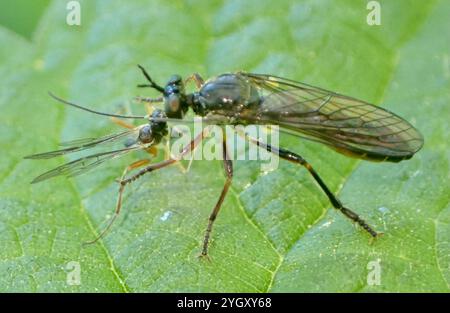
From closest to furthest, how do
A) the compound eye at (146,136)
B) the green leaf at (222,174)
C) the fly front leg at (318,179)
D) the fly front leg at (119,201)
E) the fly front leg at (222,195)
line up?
the green leaf at (222,174)
the fly front leg at (222,195)
the fly front leg at (318,179)
the fly front leg at (119,201)
the compound eye at (146,136)

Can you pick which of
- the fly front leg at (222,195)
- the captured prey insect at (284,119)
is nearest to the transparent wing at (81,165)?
the captured prey insect at (284,119)

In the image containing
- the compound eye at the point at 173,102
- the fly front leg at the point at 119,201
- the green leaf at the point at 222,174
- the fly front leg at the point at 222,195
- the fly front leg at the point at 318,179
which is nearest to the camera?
the green leaf at the point at 222,174

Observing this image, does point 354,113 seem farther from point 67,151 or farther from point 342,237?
point 67,151

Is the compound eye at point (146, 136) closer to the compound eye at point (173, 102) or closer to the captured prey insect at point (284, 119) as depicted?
the captured prey insect at point (284, 119)

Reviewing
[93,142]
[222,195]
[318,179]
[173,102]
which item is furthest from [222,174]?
[93,142]

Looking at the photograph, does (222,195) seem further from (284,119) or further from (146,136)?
(146,136)
